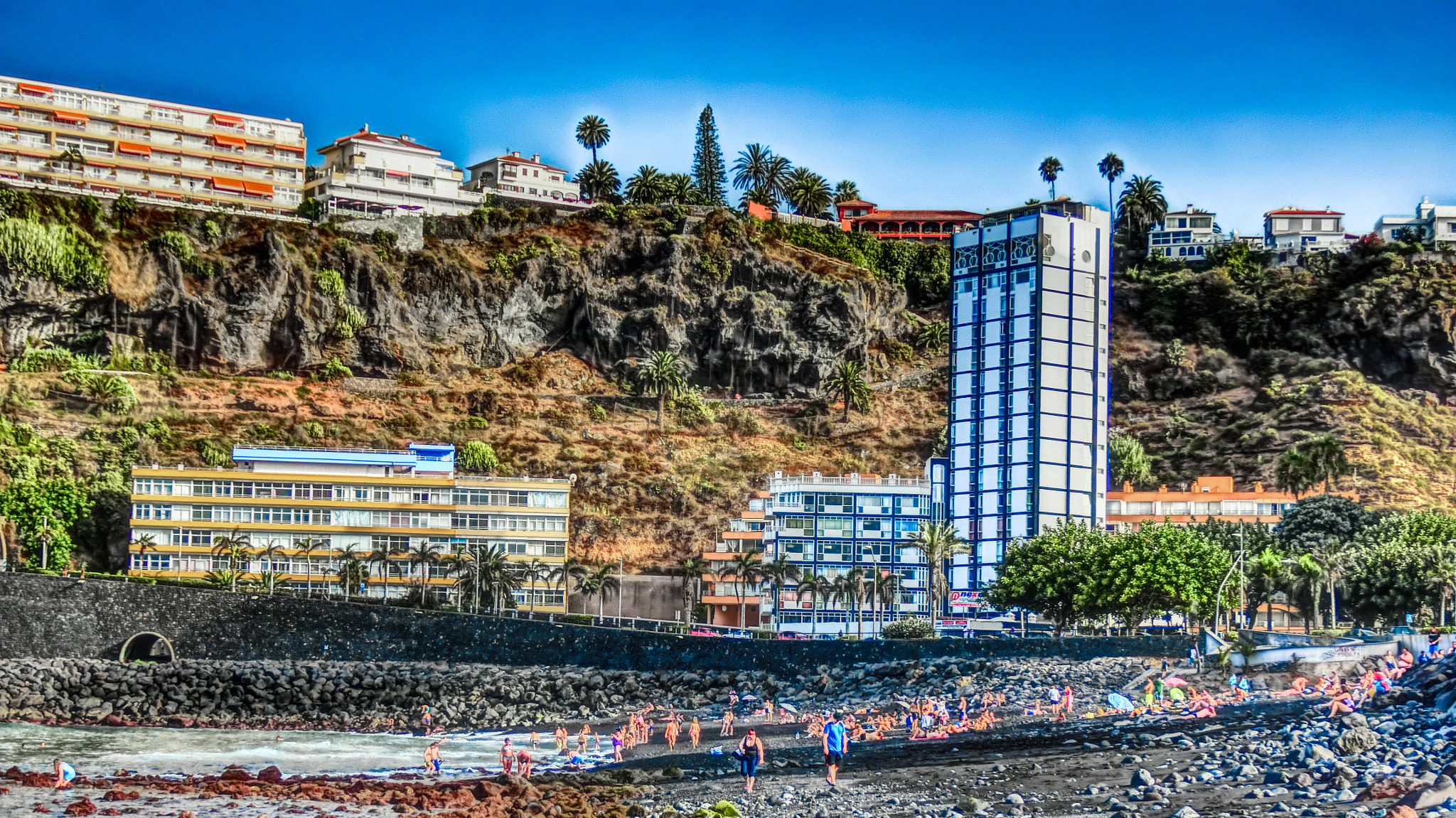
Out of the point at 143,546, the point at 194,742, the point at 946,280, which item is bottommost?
the point at 194,742

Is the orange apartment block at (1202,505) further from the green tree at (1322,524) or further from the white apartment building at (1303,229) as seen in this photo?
the white apartment building at (1303,229)

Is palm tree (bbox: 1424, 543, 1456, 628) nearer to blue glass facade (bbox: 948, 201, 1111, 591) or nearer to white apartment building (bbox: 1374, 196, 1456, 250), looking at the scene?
blue glass facade (bbox: 948, 201, 1111, 591)

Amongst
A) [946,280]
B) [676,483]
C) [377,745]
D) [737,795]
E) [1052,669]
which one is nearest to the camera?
[737,795]

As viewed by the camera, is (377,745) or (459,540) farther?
(459,540)

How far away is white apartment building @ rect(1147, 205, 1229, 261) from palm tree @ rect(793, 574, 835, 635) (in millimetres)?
80657

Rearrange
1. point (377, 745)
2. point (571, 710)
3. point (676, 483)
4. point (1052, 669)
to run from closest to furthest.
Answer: point (377, 745) → point (1052, 669) → point (571, 710) → point (676, 483)

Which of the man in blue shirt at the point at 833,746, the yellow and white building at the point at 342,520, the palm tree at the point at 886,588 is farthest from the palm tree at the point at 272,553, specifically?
the man in blue shirt at the point at 833,746

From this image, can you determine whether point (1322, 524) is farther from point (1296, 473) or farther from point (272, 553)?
point (272, 553)

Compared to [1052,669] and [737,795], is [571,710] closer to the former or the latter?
[1052,669]

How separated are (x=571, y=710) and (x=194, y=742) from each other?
17362 millimetres

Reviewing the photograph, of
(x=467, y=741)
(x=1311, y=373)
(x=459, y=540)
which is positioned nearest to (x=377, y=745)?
(x=467, y=741)

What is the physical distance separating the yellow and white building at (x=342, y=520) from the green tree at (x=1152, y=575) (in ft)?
114

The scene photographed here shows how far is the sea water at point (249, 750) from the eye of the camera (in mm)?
57125

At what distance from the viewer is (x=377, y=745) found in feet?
214
